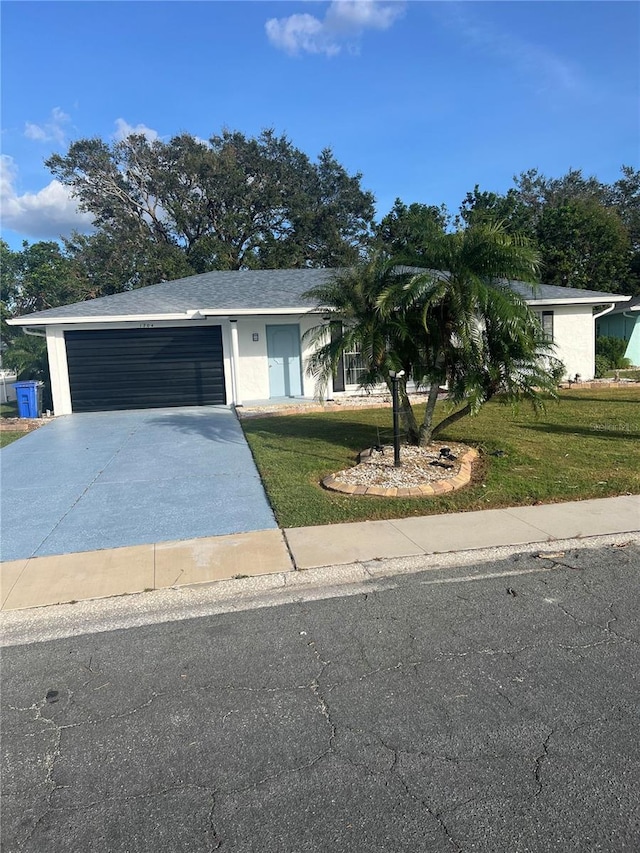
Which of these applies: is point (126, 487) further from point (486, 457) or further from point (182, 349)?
point (182, 349)

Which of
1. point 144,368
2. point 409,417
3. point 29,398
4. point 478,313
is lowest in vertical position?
point 409,417

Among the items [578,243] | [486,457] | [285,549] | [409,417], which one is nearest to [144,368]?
[409,417]

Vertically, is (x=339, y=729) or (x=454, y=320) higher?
(x=454, y=320)

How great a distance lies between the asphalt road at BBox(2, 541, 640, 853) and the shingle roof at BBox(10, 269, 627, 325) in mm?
10530

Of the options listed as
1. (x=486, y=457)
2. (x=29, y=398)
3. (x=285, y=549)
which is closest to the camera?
(x=285, y=549)

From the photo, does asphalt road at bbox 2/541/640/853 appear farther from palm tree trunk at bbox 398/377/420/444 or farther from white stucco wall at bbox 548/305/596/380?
white stucco wall at bbox 548/305/596/380

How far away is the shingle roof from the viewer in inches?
596

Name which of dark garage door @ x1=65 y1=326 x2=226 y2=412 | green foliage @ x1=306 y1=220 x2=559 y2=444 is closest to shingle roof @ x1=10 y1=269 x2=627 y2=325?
dark garage door @ x1=65 y1=326 x2=226 y2=412

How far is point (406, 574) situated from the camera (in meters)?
4.98

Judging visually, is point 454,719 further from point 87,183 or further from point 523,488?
point 87,183

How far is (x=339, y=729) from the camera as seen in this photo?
2.95 meters

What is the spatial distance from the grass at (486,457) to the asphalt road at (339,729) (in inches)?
92.4

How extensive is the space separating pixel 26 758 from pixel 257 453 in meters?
7.00

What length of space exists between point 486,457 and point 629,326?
1879 centimetres
